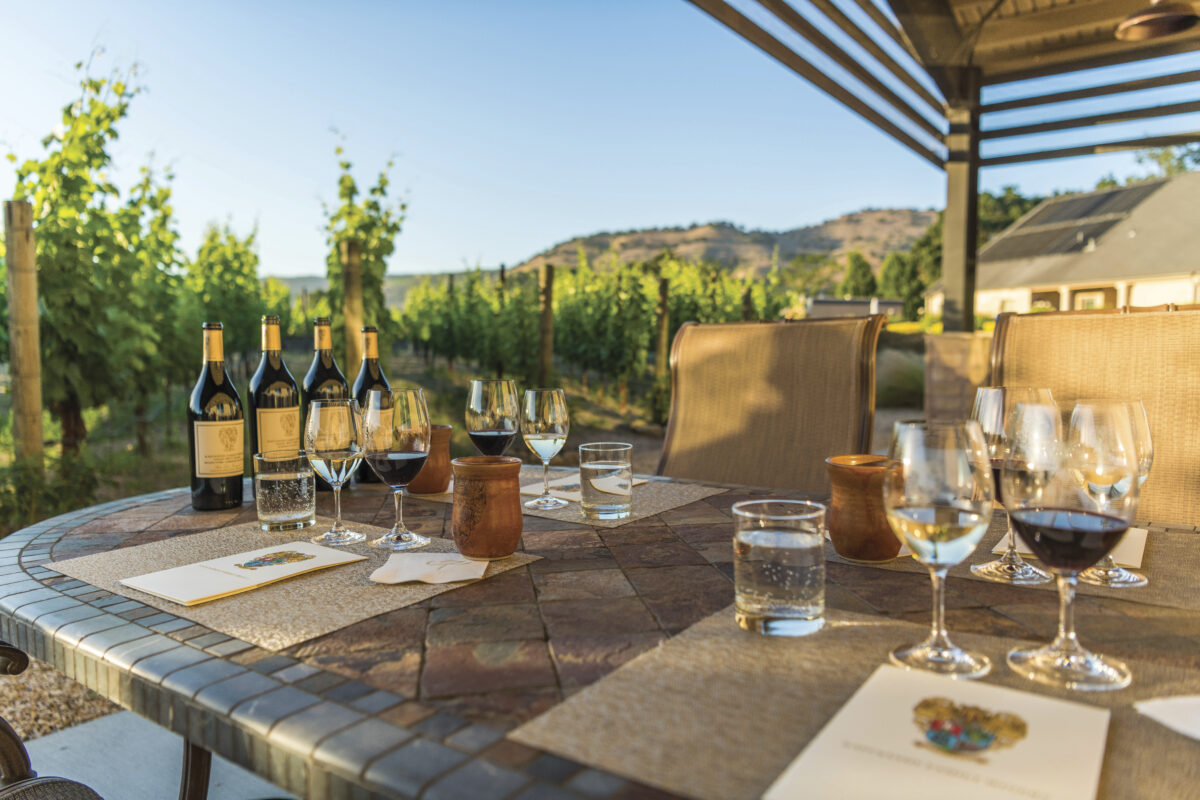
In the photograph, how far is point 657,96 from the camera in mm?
23578

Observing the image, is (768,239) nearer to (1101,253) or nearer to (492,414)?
(1101,253)

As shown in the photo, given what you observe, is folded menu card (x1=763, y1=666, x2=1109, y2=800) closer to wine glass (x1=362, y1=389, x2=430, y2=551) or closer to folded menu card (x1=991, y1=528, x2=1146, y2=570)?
folded menu card (x1=991, y1=528, x2=1146, y2=570)

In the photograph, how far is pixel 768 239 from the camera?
121 ft

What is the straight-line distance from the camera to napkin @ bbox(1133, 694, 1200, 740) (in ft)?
1.69

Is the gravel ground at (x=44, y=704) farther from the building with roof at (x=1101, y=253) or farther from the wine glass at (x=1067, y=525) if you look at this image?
the building with roof at (x=1101, y=253)

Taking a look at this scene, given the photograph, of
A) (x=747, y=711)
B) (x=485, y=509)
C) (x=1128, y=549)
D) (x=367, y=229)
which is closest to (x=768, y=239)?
(x=367, y=229)

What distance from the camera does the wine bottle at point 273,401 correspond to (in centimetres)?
136

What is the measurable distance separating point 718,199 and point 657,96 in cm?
885

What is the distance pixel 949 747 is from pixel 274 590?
724 mm

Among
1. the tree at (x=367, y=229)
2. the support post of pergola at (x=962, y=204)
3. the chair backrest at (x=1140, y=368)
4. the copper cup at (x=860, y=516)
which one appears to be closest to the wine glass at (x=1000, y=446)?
A: the copper cup at (x=860, y=516)

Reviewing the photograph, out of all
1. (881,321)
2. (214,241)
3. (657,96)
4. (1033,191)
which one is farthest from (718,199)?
(881,321)

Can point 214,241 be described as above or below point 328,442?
above

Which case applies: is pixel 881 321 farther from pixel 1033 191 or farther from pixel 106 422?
pixel 1033 191

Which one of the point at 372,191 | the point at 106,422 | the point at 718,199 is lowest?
the point at 106,422
